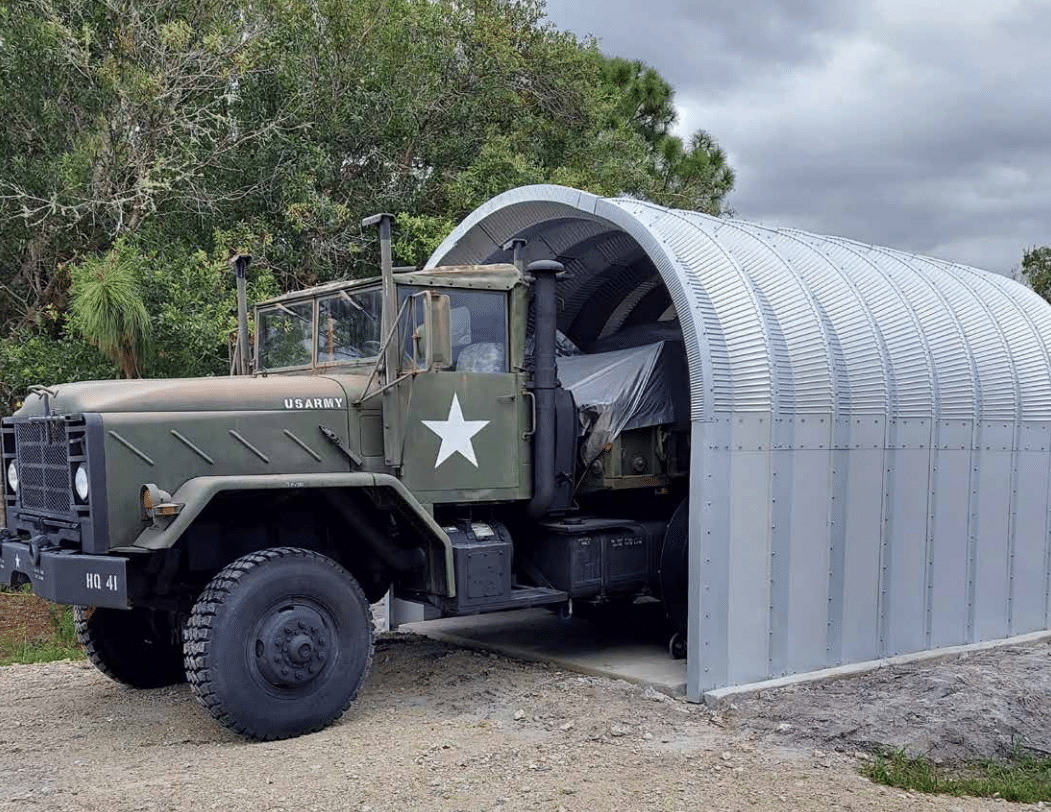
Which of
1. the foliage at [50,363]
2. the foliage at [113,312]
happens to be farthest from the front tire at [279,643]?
the foliage at [50,363]

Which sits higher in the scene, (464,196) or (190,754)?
(464,196)

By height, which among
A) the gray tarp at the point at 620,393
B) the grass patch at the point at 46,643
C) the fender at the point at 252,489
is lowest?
the grass patch at the point at 46,643

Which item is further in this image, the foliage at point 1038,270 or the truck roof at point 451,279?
the foliage at point 1038,270

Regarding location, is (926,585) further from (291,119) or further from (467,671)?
(291,119)

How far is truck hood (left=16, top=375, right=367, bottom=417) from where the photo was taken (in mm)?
6715

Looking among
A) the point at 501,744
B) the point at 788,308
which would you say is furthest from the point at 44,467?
the point at 788,308

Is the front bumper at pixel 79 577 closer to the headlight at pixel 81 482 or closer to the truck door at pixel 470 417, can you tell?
the headlight at pixel 81 482

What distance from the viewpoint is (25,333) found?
1350cm

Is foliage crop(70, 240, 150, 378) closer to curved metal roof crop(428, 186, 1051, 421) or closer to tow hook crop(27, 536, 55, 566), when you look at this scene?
curved metal roof crop(428, 186, 1051, 421)

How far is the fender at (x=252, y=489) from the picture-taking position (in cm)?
627

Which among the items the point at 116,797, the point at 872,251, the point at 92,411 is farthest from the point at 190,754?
the point at 872,251

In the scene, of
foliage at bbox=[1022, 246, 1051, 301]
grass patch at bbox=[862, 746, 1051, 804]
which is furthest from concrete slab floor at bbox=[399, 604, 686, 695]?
foliage at bbox=[1022, 246, 1051, 301]

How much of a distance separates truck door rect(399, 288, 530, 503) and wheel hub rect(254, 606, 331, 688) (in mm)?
1220

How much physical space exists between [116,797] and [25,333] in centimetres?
921
